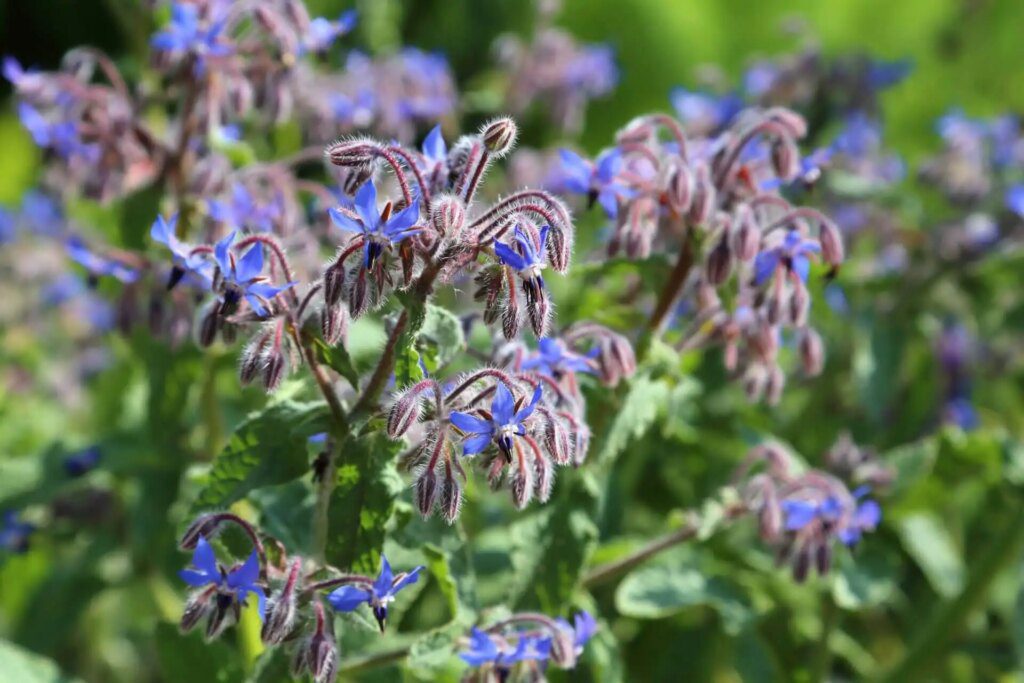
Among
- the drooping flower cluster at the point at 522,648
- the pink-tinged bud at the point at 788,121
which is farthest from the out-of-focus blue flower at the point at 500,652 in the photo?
the pink-tinged bud at the point at 788,121

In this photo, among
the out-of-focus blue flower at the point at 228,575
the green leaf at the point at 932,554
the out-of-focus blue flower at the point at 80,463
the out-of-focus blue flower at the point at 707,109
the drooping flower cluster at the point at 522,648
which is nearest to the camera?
the out-of-focus blue flower at the point at 228,575

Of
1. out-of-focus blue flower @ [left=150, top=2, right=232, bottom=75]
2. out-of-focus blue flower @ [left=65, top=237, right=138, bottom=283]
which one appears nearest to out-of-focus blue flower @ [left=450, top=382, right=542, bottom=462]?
out-of-focus blue flower @ [left=65, top=237, right=138, bottom=283]

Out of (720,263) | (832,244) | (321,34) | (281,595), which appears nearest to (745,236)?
(720,263)

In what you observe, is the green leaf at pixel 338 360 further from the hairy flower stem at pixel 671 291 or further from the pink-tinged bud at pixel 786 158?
the pink-tinged bud at pixel 786 158

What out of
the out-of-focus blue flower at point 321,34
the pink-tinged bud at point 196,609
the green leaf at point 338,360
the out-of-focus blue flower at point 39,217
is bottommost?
the pink-tinged bud at point 196,609

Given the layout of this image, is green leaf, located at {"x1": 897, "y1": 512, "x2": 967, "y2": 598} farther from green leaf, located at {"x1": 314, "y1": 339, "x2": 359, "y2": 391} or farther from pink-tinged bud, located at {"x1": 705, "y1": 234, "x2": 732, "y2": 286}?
green leaf, located at {"x1": 314, "y1": 339, "x2": 359, "y2": 391}

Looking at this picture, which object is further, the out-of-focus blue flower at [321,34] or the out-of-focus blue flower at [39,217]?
the out-of-focus blue flower at [39,217]
